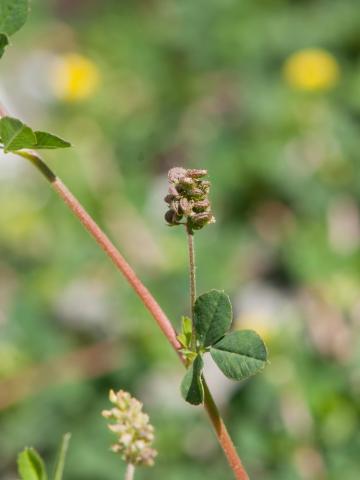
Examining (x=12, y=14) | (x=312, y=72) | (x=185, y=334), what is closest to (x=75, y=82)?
(x=312, y=72)

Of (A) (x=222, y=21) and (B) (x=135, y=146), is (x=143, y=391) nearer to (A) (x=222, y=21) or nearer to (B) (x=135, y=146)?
(B) (x=135, y=146)

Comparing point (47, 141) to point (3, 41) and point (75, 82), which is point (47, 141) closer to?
point (3, 41)

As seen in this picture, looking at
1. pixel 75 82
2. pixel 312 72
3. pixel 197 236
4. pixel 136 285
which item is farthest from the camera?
pixel 75 82

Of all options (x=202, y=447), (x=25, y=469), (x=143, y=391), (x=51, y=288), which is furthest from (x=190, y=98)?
(x=25, y=469)

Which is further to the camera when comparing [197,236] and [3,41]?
[197,236]

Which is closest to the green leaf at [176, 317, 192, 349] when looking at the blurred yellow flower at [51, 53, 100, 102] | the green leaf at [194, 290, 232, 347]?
the green leaf at [194, 290, 232, 347]

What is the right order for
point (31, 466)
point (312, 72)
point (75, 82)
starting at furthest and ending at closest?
point (75, 82), point (312, 72), point (31, 466)
